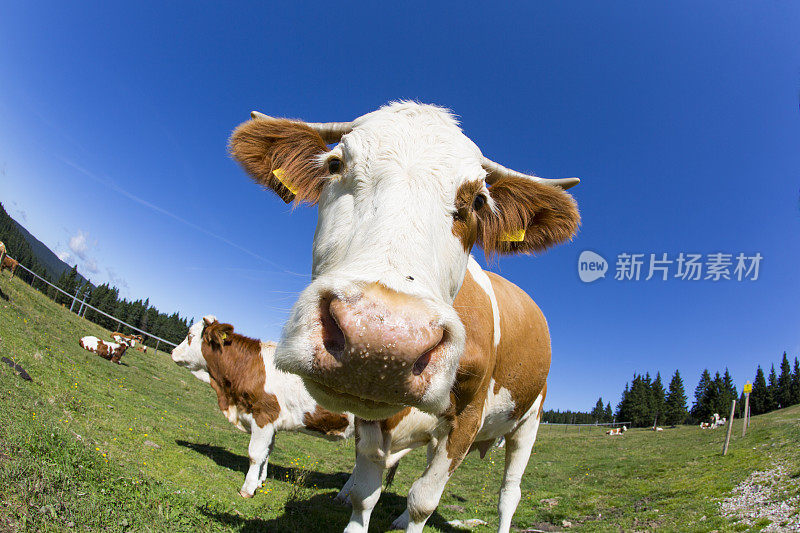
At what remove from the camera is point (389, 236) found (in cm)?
188

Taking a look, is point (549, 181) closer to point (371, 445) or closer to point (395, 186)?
point (395, 186)

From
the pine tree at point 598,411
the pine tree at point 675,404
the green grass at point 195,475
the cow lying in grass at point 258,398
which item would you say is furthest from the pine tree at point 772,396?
the cow lying in grass at point 258,398

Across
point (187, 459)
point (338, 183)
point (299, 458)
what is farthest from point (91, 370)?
point (338, 183)

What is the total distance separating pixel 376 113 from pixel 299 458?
35.4ft

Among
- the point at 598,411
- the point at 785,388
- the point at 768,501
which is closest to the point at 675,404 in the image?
the point at 785,388

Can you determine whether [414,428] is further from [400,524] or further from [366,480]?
[400,524]

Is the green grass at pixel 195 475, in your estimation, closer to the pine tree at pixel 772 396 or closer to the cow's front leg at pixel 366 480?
the cow's front leg at pixel 366 480

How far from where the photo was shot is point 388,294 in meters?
1.50

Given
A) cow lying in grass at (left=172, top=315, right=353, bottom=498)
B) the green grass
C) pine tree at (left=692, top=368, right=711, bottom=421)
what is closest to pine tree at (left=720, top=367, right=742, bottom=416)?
pine tree at (left=692, top=368, right=711, bottom=421)

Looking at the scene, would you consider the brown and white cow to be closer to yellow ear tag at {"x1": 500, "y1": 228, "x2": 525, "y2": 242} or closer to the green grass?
yellow ear tag at {"x1": 500, "y1": 228, "x2": 525, "y2": 242}

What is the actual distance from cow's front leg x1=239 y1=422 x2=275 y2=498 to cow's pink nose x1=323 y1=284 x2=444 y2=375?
6.46m

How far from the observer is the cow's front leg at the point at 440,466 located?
3211 millimetres

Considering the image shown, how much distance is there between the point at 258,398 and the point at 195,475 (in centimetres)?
182

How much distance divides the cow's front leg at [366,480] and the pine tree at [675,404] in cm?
9385
